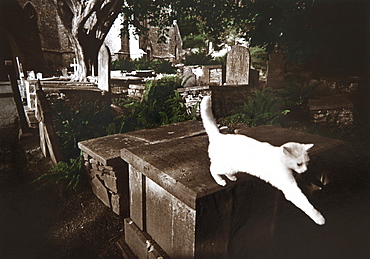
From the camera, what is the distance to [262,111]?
3654 mm

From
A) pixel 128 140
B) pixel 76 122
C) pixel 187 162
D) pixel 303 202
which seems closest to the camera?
pixel 303 202

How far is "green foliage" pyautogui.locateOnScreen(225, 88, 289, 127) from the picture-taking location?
143 inches

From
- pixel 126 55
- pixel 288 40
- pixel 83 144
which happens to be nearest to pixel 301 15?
pixel 288 40

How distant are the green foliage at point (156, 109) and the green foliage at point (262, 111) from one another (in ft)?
2.81

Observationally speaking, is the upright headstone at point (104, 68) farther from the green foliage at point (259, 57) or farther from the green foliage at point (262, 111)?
the green foliage at point (259, 57)

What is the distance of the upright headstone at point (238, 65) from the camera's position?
13.9 feet

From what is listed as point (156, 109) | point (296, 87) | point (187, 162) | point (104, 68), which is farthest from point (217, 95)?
point (187, 162)

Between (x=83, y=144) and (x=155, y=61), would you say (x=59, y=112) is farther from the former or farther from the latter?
(x=155, y=61)

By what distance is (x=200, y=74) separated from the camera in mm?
4965

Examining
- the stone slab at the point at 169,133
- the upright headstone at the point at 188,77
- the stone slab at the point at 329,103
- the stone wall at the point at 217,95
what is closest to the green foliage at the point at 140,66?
the upright headstone at the point at 188,77

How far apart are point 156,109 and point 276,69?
211cm

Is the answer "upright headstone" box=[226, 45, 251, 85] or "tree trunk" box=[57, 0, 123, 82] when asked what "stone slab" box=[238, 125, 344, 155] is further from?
"tree trunk" box=[57, 0, 123, 82]

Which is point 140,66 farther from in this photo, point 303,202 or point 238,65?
point 303,202

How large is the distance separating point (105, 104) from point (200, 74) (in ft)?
7.33
